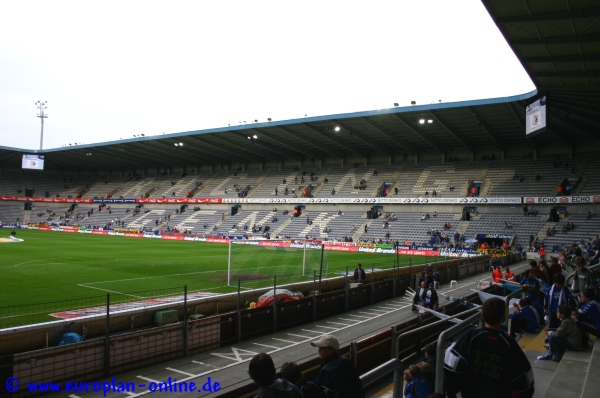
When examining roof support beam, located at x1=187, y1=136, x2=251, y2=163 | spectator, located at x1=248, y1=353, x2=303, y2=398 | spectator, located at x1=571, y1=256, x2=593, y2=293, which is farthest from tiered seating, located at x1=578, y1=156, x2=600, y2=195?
spectator, located at x1=248, y1=353, x2=303, y2=398

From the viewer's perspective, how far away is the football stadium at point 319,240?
885 centimetres

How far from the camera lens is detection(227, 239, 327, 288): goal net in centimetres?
2248

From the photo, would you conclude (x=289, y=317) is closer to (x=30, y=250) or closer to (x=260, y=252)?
(x=260, y=252)

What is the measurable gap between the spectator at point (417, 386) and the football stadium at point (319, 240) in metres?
0.06

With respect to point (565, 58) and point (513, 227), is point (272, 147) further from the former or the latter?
point (565, 58)

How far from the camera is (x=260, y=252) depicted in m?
25.3

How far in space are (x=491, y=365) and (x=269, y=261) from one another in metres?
22.3

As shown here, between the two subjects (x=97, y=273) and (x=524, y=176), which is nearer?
(x=97, y=273)

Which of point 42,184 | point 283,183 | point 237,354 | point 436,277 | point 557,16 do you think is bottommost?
point 237,354

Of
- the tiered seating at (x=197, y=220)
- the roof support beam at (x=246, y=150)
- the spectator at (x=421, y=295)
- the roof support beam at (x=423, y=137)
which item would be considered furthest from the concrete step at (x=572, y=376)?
the tiered seating at (x=197, y=220)

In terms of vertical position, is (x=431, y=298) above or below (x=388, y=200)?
below

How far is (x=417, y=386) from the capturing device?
216 inches

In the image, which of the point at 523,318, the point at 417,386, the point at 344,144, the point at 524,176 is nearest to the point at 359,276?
the point at 523,318

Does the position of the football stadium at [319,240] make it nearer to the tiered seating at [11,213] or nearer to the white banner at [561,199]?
the white banner at [561,199]
